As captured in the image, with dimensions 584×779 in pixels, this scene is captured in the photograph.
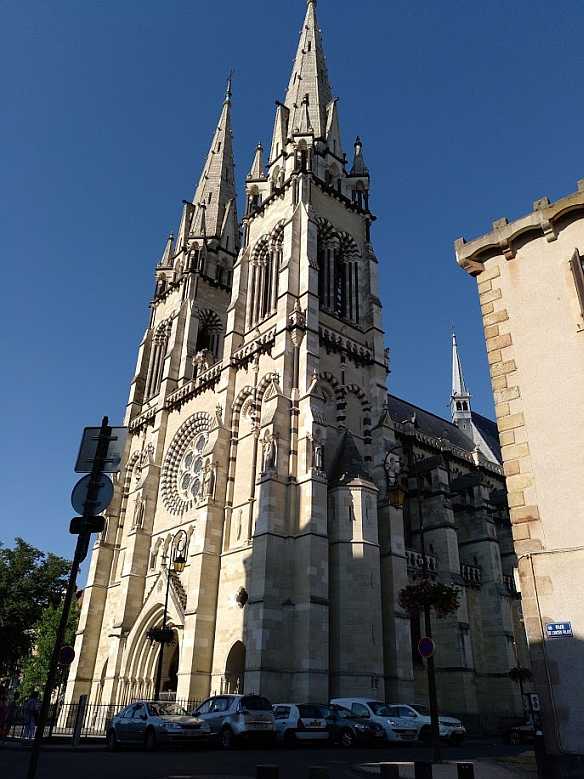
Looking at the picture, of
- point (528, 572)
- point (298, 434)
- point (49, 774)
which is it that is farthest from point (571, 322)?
point (298, 434)

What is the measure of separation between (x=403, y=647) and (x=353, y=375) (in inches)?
506

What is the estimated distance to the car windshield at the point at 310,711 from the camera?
17109 mm

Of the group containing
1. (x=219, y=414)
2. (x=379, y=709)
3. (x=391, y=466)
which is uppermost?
(x=219, y=414)

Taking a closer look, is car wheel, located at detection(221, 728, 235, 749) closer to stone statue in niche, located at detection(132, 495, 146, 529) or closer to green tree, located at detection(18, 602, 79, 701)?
stone statue in niche, located at detection(132, 495, 146, 529)

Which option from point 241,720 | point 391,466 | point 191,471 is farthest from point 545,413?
point 191,471

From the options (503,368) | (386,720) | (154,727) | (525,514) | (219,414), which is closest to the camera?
(525,514)

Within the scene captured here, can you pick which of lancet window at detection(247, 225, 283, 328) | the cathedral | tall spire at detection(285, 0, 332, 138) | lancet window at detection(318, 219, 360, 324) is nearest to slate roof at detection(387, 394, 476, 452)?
the cathedral

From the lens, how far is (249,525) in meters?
26.4

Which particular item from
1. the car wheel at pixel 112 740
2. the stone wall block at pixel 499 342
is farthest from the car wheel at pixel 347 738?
the stone wall block at pixel 499 342

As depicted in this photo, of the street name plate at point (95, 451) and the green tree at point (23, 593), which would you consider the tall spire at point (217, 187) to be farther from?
the street name plate at point (95, 451)

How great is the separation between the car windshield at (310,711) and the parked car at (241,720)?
57.5 inches

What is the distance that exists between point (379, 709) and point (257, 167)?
3336cm

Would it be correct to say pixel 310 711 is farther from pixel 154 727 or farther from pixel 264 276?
pixel 264 276

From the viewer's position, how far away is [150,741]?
14930 mm
